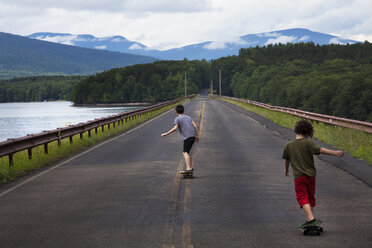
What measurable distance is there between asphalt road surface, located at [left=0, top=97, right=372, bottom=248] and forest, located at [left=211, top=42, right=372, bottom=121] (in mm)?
80725

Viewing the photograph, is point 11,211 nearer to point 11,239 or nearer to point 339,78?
point 11,239

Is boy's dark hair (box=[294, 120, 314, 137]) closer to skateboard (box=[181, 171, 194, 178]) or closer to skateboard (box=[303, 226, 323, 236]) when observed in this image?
skateboard (box=[303, 226, 323, 236])

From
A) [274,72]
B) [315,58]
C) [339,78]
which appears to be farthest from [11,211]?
[315,58]

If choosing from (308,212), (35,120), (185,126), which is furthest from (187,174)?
(35,120)

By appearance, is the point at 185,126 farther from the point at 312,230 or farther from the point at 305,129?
the point at 312,230

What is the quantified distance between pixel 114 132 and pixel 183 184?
14329 millimetres

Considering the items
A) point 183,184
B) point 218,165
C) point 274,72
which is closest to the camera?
point 183,184

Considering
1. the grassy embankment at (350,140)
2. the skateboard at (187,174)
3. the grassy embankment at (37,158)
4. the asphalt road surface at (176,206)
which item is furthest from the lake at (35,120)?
the skateboard at (187,174)

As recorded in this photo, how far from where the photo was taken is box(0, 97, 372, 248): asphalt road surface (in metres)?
5.87

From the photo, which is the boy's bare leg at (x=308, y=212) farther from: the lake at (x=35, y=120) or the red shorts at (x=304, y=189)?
the lake at (x=35, y=120)

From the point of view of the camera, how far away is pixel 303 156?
6.21 m

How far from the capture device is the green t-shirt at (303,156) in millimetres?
6168

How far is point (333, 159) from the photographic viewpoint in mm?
13594

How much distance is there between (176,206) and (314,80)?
119 meters
